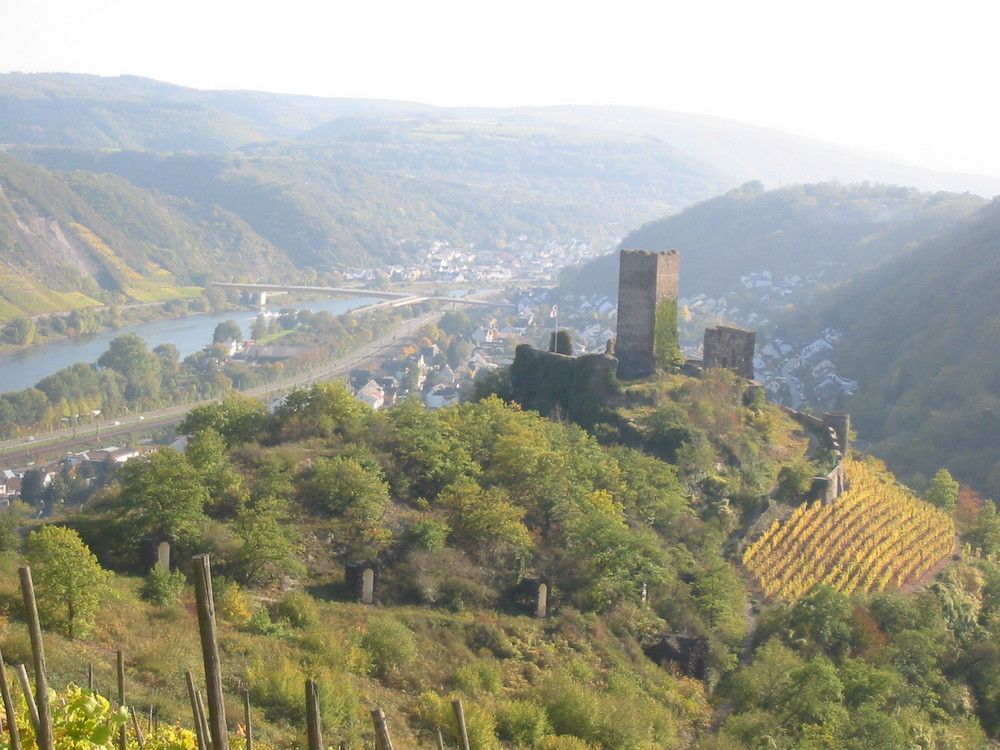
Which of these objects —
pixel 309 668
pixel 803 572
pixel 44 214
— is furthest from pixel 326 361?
pixel 309 668

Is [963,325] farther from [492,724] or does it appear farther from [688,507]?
[492,724]

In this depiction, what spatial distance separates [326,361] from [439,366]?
7.55m

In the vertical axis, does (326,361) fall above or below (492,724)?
below

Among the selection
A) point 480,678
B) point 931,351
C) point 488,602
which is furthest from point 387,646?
point 931,351

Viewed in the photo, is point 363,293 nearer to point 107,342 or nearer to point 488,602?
point 107,342

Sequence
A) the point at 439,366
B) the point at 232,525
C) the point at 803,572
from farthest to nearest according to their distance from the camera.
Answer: the point at 439,366 → the point at 803,572 → the point at 232,525

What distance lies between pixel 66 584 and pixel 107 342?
73272 mm

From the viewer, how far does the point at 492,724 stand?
13070mm

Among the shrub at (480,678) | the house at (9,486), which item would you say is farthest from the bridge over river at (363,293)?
the shrub at (480,678)

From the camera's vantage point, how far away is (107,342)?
82375 mm

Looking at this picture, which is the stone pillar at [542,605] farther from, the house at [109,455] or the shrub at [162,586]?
the house at [109,455]

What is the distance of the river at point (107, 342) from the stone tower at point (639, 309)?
46408 millimetres

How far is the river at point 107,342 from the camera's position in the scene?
69.7m

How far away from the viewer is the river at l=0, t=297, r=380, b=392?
6969cm
